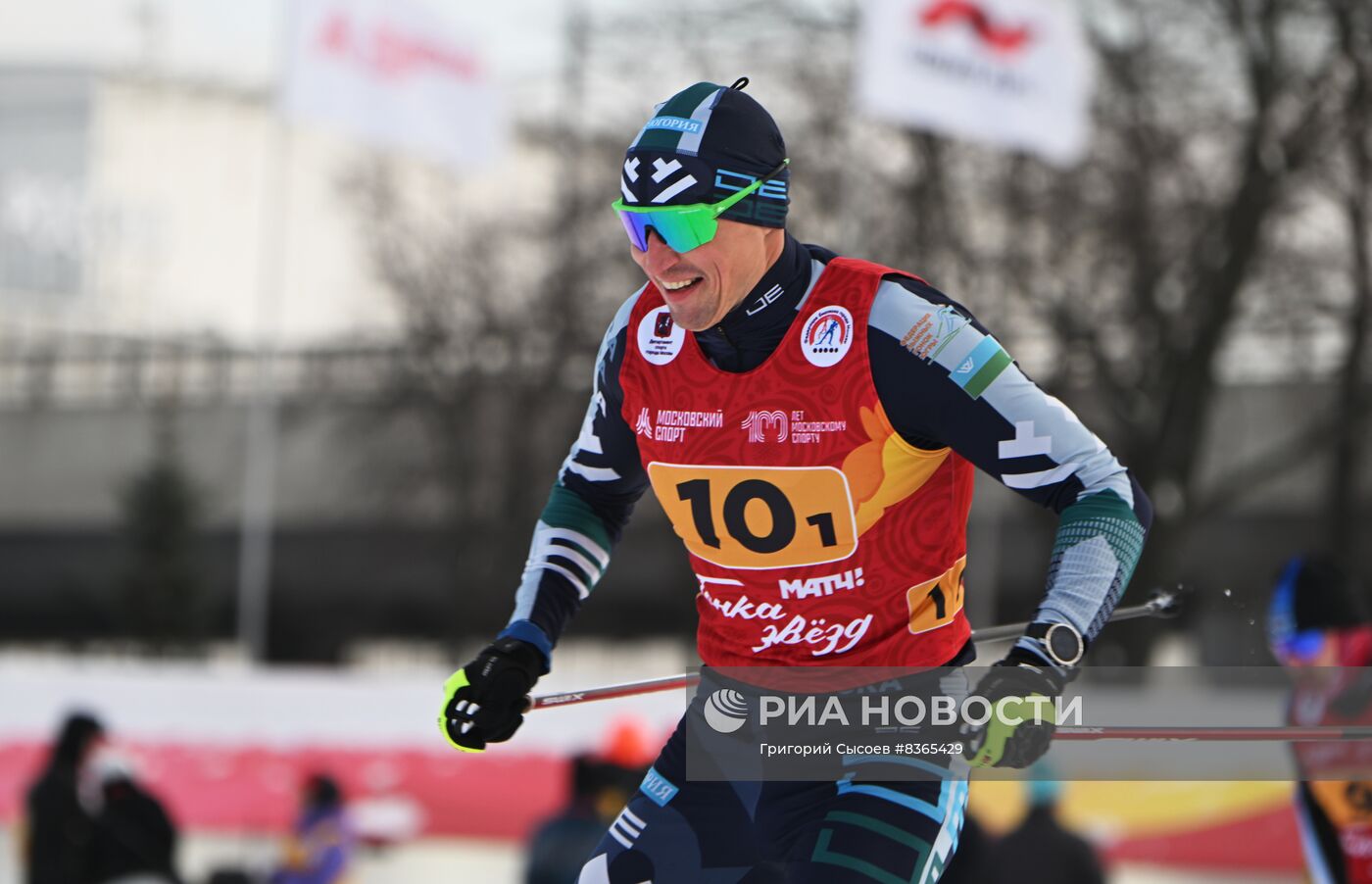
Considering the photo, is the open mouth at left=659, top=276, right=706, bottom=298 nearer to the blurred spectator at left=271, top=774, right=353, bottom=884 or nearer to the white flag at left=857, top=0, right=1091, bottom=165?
the blurred spectator at left=271, top=774, right=353, bottom=884

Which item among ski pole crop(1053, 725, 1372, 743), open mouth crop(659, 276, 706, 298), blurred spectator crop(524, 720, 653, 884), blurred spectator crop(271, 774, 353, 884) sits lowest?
blurred spectator crop(271, 774, 353, 884)

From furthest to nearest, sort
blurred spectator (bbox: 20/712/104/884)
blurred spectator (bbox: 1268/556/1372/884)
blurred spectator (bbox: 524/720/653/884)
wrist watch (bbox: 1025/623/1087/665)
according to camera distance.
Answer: blurred spectator (bbox: 20/712/104/884) → blurred spectator (bbox: 524/720/653/884) → blurred spectator (bbox: 1268/556/1372/884) → wrist watch (bbox: 1025/623/1087/665)

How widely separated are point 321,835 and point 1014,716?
8.17 metres

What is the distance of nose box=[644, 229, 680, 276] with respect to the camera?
3.60 metres

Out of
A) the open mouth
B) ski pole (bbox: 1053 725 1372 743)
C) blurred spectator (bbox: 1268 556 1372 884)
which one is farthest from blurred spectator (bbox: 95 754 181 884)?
ski pole (bbox: 1053 725 1372 743)

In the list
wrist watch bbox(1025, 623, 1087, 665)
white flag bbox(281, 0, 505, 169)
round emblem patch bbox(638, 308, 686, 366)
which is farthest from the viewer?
white flag bbox(281, 0, 505, 169)

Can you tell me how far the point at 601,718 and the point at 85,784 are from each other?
3.72 metres

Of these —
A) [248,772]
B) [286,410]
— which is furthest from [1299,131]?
[286,410]

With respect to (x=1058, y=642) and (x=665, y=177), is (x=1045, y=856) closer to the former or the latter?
(x=1058, y=642)

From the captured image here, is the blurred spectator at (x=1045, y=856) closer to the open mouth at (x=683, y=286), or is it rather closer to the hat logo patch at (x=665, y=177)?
the open mouth at (x=683, y=286)

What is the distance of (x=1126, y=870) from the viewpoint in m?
11.8

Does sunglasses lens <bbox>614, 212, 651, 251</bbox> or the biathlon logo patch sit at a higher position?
sunglasses lens <bbox>614, 212, 651, 251</bbox>

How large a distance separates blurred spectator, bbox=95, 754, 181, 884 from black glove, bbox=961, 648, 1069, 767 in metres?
6.68

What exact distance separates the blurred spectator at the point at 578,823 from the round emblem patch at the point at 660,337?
424cm
